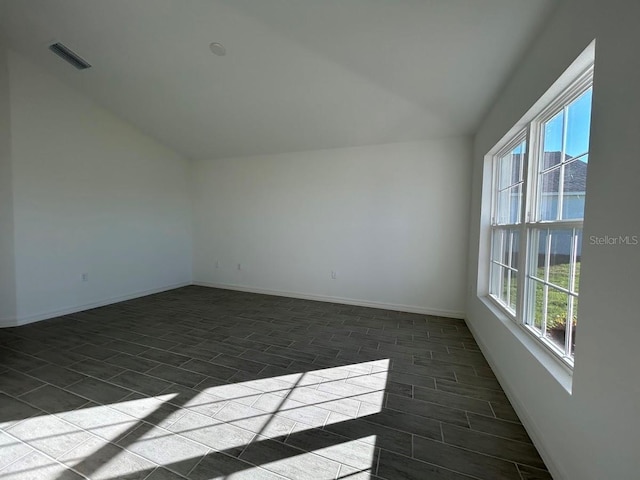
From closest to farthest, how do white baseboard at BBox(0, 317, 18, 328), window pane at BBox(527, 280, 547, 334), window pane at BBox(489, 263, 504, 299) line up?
window pane at BBox(527, 280, 547, 334) → window pane at BBox(489, 263, 504, 299) → white baseboard at BBox(0, 317, 18, 328)

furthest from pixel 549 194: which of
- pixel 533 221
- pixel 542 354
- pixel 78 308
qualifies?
pixel 78 308

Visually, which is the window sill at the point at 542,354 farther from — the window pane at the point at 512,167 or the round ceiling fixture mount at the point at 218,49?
the round ceiling fixture mount at the point at 218,49

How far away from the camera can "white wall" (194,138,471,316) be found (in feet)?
13.1

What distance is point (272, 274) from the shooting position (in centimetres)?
513

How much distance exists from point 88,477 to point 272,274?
3.78 meters

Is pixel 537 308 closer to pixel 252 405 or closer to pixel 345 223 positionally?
pixel 252 405

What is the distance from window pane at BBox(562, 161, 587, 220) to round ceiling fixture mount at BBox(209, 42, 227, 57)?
308cm

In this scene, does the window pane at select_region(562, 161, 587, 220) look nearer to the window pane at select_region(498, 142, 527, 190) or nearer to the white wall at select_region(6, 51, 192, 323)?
the window pane at select_region(498, 142, 527, 190)

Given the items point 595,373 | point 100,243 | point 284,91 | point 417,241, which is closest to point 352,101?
point 284,91

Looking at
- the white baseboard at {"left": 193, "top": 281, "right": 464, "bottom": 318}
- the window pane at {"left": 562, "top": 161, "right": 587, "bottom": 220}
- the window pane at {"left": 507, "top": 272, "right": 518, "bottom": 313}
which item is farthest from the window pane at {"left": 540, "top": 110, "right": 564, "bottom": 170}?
the white baseboard at {"left": 193, "top": 281, "right": 464, "bottom": 318}

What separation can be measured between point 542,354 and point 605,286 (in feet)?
2.71

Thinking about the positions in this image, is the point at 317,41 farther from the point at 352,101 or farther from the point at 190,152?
the point at 190,152

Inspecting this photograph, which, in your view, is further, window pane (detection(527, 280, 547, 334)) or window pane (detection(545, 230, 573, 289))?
window pane (detection(527, 280, 547, 334))

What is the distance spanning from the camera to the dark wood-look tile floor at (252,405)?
1494 millimetres
